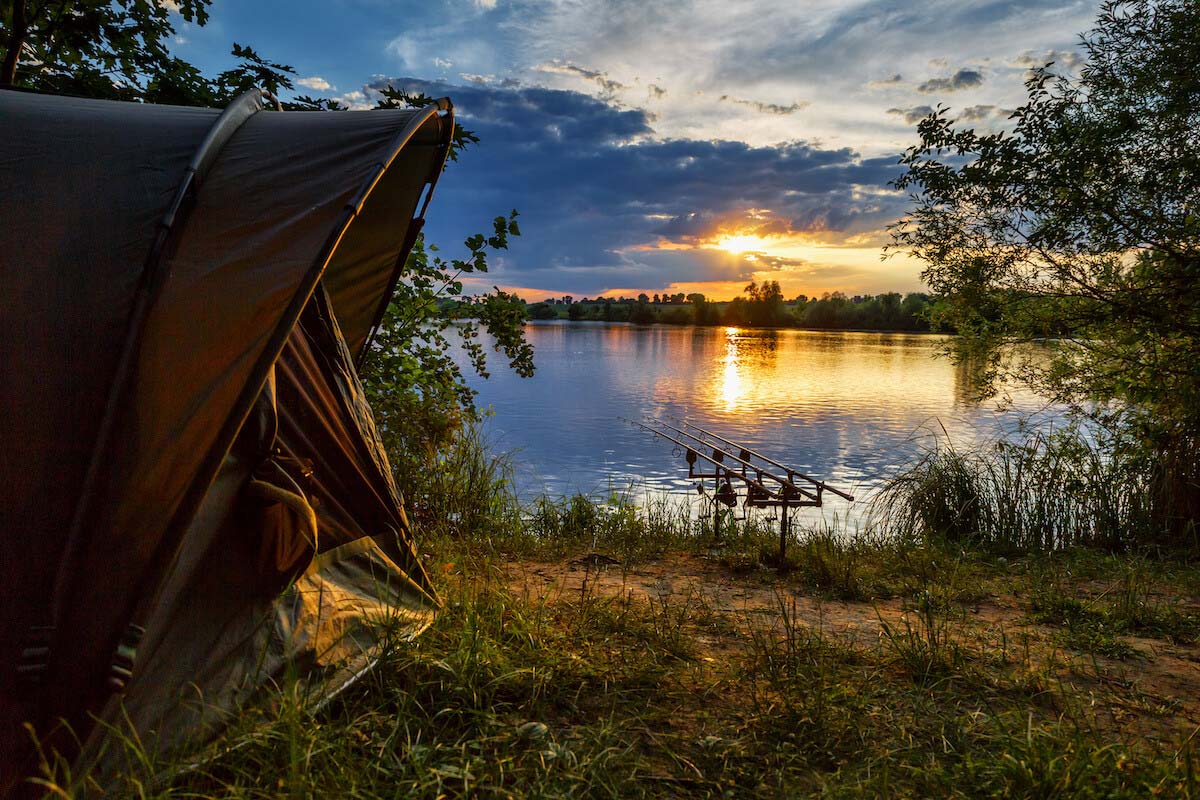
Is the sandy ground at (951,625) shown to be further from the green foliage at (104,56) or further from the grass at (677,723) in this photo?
the green foliage at (104,56)

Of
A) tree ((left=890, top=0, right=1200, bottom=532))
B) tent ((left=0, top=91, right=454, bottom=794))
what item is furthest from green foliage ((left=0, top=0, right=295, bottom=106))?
tree ((left=890, top=0, right=1200, bottom=532))

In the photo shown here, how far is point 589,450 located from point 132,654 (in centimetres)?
1781

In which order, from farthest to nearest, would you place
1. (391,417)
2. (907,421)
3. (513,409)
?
1. (513,409)
2. (907,421)
3. (391,417)

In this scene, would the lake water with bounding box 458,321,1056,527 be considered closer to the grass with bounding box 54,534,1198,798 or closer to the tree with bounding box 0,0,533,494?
the tree with bounding box 0,0,533,494

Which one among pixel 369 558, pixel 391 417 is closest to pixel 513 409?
pixel 391 417

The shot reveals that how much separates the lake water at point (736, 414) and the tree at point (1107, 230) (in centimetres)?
168

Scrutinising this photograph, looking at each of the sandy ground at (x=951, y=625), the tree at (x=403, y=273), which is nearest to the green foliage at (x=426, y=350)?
the tree at (x=403, y=273)

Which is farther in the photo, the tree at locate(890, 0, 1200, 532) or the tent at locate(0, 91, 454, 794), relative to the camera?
the tree at locate(890, 0, 1200, 532)

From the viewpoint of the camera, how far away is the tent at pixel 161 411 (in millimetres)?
2367

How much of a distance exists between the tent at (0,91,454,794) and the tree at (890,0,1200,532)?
7.33m

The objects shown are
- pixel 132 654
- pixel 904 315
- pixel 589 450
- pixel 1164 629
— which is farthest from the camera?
pixel 904 315

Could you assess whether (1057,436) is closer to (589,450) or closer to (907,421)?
(589,450)

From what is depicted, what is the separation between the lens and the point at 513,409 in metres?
27.7

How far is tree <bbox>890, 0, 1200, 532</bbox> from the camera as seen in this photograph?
7129 millimetres
